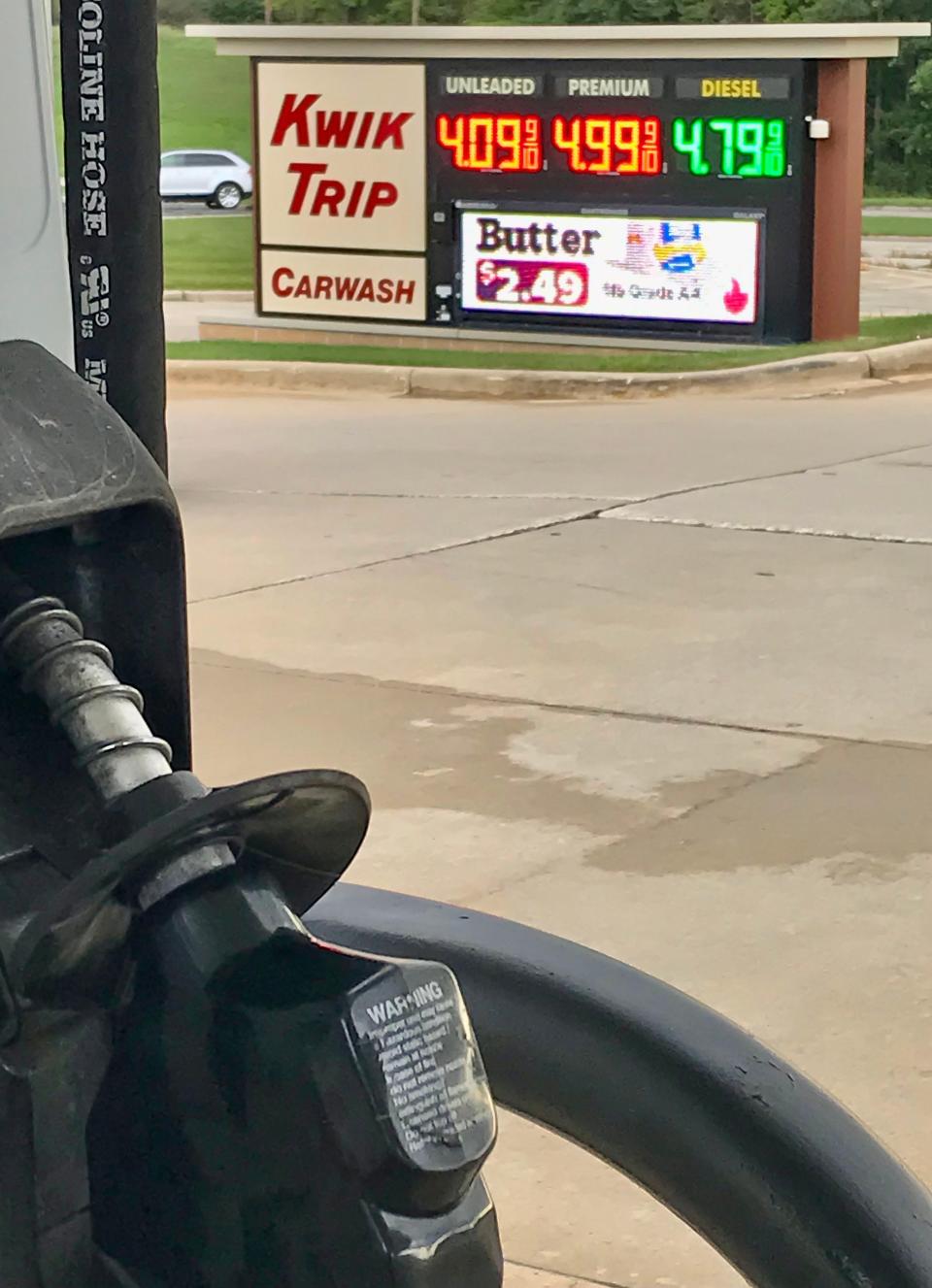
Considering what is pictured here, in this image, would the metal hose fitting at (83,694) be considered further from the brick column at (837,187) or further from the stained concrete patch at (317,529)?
the brick column at (837,187)

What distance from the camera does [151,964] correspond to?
891 mm

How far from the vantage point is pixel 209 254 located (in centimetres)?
3478

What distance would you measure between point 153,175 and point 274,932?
3.16 feet

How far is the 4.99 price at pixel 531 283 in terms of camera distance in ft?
56.7

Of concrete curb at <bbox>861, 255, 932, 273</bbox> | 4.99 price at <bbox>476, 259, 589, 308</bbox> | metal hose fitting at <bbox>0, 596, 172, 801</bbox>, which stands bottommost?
concrete curb at <bbox>861, 255, 932, 273</bbox>

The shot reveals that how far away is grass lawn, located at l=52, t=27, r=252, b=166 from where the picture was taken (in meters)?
58.7

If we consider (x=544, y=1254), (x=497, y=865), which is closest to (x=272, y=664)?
(x=497, y=865)

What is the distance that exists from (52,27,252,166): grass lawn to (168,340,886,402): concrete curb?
3987 centimetres

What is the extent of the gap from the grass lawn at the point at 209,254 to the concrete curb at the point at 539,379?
440 inches

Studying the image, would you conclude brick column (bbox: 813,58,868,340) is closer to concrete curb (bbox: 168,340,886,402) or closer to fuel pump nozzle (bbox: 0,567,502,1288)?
concrete curb (bbox: 168,340,886,402)

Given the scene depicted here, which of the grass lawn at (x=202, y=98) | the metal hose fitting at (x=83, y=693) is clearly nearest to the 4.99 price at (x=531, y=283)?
the metal hose fitting at (x=83, y=693)

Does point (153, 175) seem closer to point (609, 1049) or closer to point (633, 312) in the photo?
point (609, 1049)

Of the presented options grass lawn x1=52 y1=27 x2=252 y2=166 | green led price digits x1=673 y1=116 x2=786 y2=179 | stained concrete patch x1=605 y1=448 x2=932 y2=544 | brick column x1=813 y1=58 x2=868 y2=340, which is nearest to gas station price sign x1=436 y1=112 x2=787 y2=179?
green led price digits x1=673 y1=116 x2=786 y2=179

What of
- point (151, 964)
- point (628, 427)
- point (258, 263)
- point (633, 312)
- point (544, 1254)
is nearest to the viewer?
point (151, 964)
